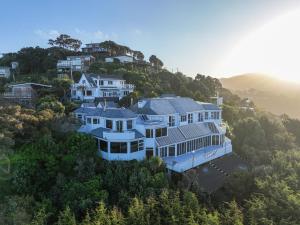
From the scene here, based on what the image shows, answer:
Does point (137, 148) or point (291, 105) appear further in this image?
point (291, 105)

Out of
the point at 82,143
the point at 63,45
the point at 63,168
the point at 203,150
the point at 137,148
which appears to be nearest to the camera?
the point at 63,168

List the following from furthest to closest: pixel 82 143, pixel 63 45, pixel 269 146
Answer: pixel 63 45 < pixel 269 146 < pixel 82 143

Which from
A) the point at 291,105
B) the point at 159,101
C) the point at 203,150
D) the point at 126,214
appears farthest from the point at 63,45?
the point at 291,105

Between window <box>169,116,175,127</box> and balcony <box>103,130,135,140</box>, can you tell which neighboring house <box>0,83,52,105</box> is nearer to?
balcony <box>103,130,135,140</box>

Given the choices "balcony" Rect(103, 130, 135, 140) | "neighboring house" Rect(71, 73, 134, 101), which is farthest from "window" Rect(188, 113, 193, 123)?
"neighboring house" Rect(71, 73, 134, 101)

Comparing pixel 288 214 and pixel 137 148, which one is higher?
pixel 137 148

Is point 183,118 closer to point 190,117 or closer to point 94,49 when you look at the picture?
point 190,117

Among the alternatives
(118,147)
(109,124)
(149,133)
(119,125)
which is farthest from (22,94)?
(149,133)

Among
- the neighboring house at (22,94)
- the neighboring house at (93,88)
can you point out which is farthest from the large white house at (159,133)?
the neighboring house at (93,88)

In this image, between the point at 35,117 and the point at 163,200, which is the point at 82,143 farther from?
the point at 163,200
